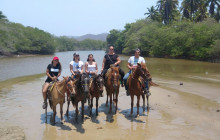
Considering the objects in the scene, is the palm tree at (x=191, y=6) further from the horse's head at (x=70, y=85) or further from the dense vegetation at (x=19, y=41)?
the horse's head at (x=70, y=85)

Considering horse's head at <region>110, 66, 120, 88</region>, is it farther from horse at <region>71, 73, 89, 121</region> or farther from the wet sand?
the wet sand

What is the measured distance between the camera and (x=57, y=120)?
8031 mm

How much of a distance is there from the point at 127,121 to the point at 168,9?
6363 centimetres

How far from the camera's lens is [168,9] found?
64562mm

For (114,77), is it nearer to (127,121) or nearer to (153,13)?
(127,121)

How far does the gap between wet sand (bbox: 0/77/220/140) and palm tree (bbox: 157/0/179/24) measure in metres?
58.3

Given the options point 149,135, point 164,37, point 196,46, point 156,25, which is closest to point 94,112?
point 149,135

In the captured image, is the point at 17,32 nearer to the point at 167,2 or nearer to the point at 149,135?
the point at 167,2

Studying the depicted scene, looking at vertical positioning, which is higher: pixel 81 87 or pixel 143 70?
pixel 143 70

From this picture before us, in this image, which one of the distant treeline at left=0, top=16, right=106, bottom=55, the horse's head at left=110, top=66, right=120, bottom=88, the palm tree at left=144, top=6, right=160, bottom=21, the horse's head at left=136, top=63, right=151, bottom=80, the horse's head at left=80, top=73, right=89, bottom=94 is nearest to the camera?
the horse's head at left=80, top=73, right=89, bottom=94

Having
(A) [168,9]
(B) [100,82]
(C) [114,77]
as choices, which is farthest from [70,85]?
(A) [168,9]

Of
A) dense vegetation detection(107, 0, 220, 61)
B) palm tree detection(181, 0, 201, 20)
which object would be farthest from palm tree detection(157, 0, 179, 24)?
palm tree detection(181, 0, 201, 20)

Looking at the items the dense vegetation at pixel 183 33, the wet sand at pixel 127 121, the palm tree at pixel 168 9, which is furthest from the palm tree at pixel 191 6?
the wet sand at pixel 127 121

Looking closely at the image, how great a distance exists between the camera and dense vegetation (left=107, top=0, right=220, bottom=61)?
4027cm
